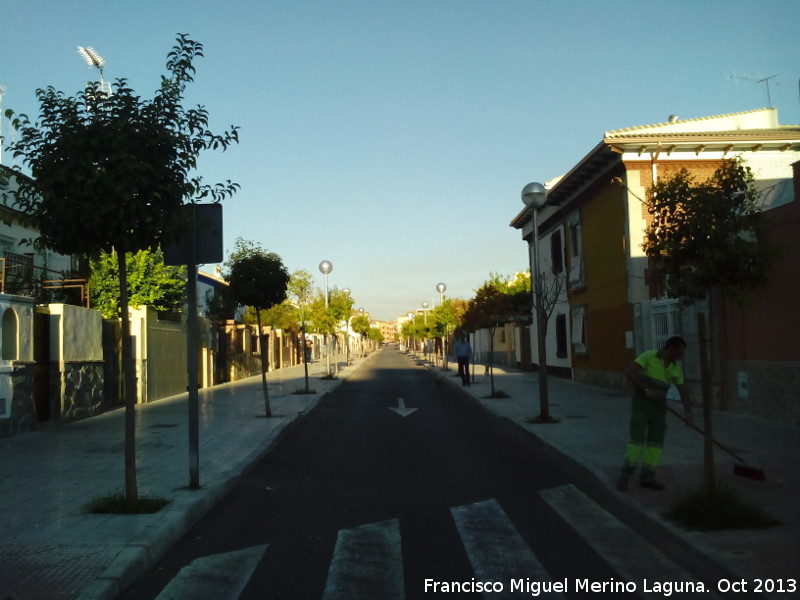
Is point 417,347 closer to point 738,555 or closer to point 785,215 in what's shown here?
point 785,215

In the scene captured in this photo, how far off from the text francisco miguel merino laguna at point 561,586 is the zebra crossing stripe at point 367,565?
0.31m

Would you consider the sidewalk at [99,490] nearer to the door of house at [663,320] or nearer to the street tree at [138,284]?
the street tree at [138,284]

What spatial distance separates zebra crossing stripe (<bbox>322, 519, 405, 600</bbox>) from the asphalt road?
14mm

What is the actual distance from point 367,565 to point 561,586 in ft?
4.61

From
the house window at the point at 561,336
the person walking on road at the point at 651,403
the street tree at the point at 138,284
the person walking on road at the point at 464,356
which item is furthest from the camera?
the house window at the point at 561,336

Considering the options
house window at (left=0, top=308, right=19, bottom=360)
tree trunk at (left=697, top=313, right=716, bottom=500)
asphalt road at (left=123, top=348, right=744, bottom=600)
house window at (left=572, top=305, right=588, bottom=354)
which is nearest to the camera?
asphalt road at (left=123, top=348, right=744, bottom=600)

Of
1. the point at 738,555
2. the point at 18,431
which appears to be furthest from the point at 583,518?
the point at 18,431

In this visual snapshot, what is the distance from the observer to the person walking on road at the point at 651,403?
287 inches

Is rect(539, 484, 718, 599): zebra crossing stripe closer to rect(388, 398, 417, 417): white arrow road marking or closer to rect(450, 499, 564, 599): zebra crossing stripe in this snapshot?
rect(450, 499, 564, 599): zebra crossing stripe

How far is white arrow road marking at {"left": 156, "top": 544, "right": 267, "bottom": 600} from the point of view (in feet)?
15.6

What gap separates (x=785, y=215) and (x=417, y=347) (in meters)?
87.8

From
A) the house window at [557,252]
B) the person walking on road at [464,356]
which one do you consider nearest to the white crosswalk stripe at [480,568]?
the person walking on road at [464,356]

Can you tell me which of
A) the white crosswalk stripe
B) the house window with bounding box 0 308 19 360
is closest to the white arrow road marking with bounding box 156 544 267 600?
the white crosswalk stripe

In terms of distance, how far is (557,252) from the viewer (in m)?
28.1
